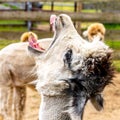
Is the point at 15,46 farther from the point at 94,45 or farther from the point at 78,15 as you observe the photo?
the point at 78,15

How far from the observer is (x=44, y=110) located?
184 cm

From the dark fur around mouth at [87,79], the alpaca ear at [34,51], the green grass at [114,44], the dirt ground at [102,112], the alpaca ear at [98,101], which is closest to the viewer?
the dark fur around mouth at [87,79]

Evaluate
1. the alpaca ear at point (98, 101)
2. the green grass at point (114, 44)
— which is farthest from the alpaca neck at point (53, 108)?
the green grass at point (114, 44)

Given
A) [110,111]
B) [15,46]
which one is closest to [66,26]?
[15,46]

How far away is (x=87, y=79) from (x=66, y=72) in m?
0.09

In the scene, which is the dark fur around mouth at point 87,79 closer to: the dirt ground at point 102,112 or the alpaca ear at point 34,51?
the alpaca ear at point 34,51

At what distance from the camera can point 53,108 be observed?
1812mm

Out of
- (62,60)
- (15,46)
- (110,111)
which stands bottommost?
(110,111)

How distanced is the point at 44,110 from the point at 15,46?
2.37 metres

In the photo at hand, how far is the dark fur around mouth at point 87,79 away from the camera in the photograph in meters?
1.70

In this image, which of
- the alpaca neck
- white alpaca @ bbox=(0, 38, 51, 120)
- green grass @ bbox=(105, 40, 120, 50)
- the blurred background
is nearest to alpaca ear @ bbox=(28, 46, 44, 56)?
the alpaca neck

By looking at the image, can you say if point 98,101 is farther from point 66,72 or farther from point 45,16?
point 45,16

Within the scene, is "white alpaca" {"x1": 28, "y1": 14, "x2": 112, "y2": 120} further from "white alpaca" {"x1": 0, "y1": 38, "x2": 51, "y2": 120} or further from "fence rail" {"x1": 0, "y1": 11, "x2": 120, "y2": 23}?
"fence rail" {"x1": 0, "y1": 11, "x2": 120, "y2": 23}

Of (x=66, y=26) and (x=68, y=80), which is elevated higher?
(x=66, y=26)
